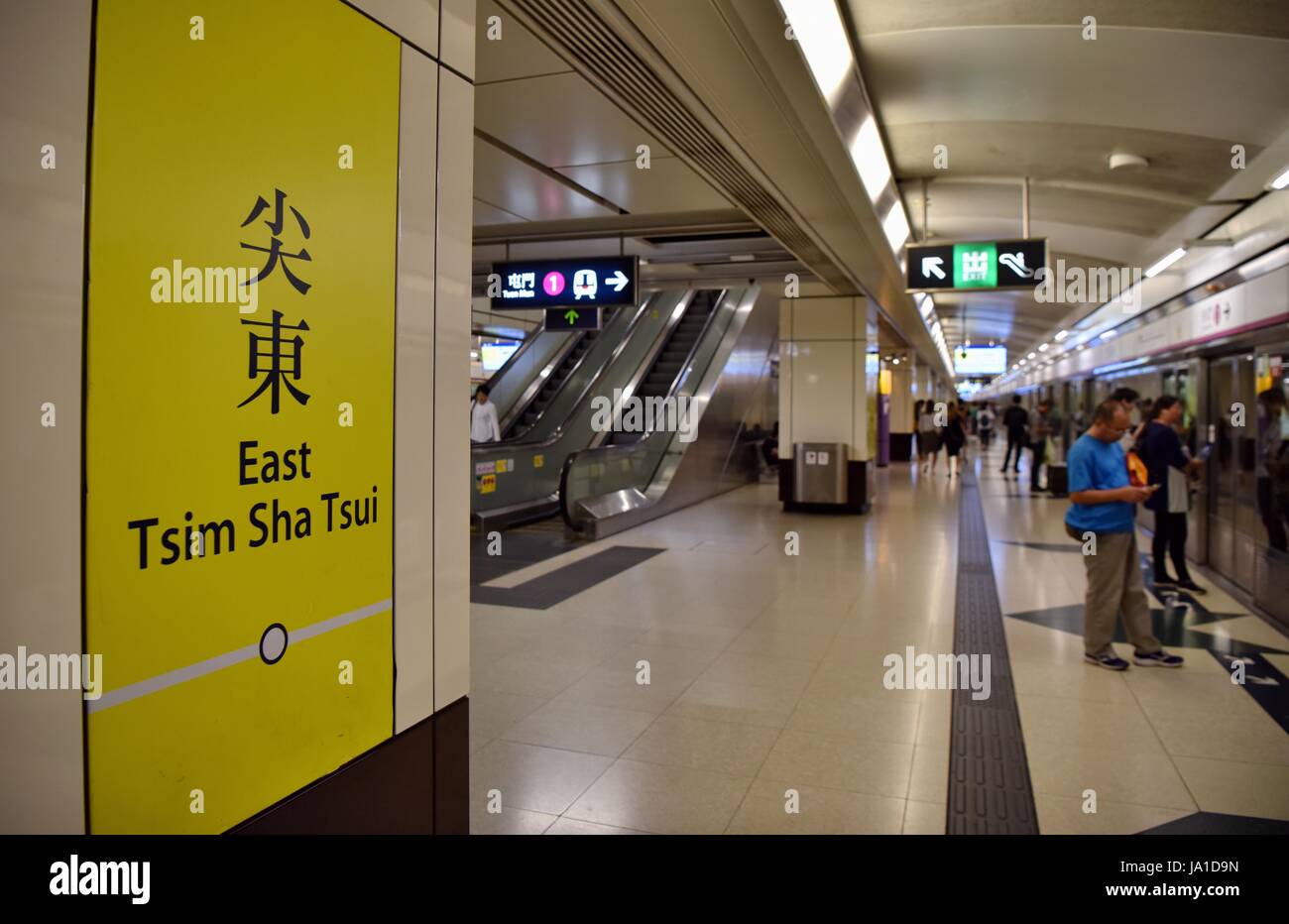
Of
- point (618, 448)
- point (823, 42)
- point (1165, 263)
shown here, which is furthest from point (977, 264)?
point (618, 448)

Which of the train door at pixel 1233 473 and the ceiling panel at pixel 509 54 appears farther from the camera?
the train door at pixel 1233 473

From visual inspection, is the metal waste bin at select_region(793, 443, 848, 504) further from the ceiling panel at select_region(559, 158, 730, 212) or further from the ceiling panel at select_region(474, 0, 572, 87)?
the ceiling panel at select_region(474, 0, 572, 87)

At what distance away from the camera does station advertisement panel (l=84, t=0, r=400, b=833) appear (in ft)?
3.92

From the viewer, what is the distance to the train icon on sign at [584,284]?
821 centimetres

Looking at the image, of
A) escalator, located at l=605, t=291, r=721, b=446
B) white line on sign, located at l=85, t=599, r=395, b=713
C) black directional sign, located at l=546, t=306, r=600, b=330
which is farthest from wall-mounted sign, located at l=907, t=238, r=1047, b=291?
white line on sign, located at l=85, t=599, r=395, b=713

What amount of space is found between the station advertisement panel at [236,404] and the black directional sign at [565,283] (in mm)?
6456

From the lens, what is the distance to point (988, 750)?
12.1 feet

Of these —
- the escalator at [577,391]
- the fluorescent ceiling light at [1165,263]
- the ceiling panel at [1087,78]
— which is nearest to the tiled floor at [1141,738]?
the ceiling panel at [1087,78]

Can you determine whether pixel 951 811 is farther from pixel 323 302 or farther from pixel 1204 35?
pixel 1204 35

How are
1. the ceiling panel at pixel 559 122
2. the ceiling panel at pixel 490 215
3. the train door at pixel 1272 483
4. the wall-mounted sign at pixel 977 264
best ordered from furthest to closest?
the ceiling panel at pixel 490 215
the wall-mounted sign at pixel 977 264
the train door at pixel 1272 483
the ceiling panel at pixel 559 122

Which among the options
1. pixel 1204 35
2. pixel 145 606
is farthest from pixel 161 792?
pixel 1204 35

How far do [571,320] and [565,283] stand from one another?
1654mm

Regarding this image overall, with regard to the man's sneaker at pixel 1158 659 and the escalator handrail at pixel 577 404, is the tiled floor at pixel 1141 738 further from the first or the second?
the escalator handrail at pixel 577 404
